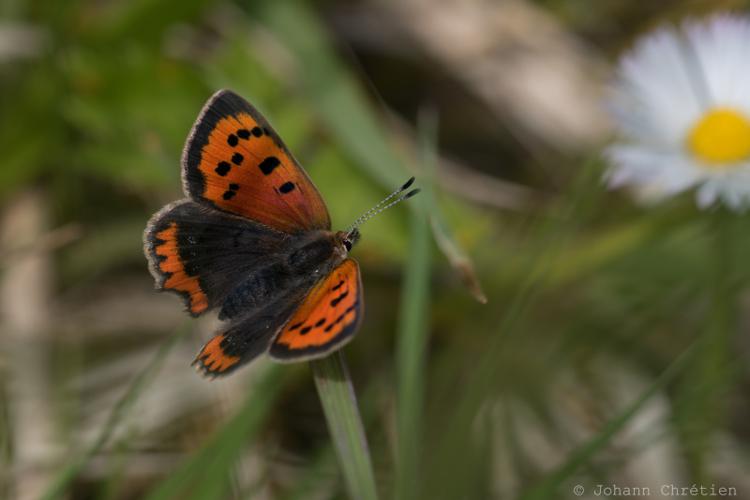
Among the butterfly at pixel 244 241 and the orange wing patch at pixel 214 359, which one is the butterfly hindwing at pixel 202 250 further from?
the orange wing patch at pixel 214 359

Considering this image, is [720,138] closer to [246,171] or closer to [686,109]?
[686,109]

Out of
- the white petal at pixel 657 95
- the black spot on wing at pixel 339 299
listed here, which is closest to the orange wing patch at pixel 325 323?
the black spot on wing at pixel 339 299

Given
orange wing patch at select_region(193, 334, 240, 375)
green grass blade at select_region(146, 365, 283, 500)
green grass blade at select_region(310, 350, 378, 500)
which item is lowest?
green grass blade at select_region(310, 350, 378, 500)

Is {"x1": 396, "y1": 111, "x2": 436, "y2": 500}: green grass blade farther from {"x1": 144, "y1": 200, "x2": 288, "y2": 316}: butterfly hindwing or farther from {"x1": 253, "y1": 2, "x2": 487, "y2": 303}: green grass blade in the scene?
{"x1": 253, "y1": 2, "x2": 487, "y2": 303}: green grass blade

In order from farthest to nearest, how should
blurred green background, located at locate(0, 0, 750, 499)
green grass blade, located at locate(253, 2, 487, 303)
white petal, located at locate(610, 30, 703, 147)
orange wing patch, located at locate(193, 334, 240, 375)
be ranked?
green grass blade, located at locate(253, 2, 487, 303) → white petal, located at locate(610, 30, 703, 147) → blurred green background, located at locate(0, 0, 750, 499) → orange wing patch, located at locate(193, 334, 240, 375)

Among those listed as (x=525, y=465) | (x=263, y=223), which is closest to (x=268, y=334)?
(x=263, y=223)

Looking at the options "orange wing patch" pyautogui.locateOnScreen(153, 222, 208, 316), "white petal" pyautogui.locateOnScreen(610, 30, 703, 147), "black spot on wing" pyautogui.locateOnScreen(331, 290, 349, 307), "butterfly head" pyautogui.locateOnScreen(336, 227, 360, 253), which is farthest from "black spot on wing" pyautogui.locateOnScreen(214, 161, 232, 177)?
"white petal" pyautogui.locateOnScreen(610, 30, 703, 147)
